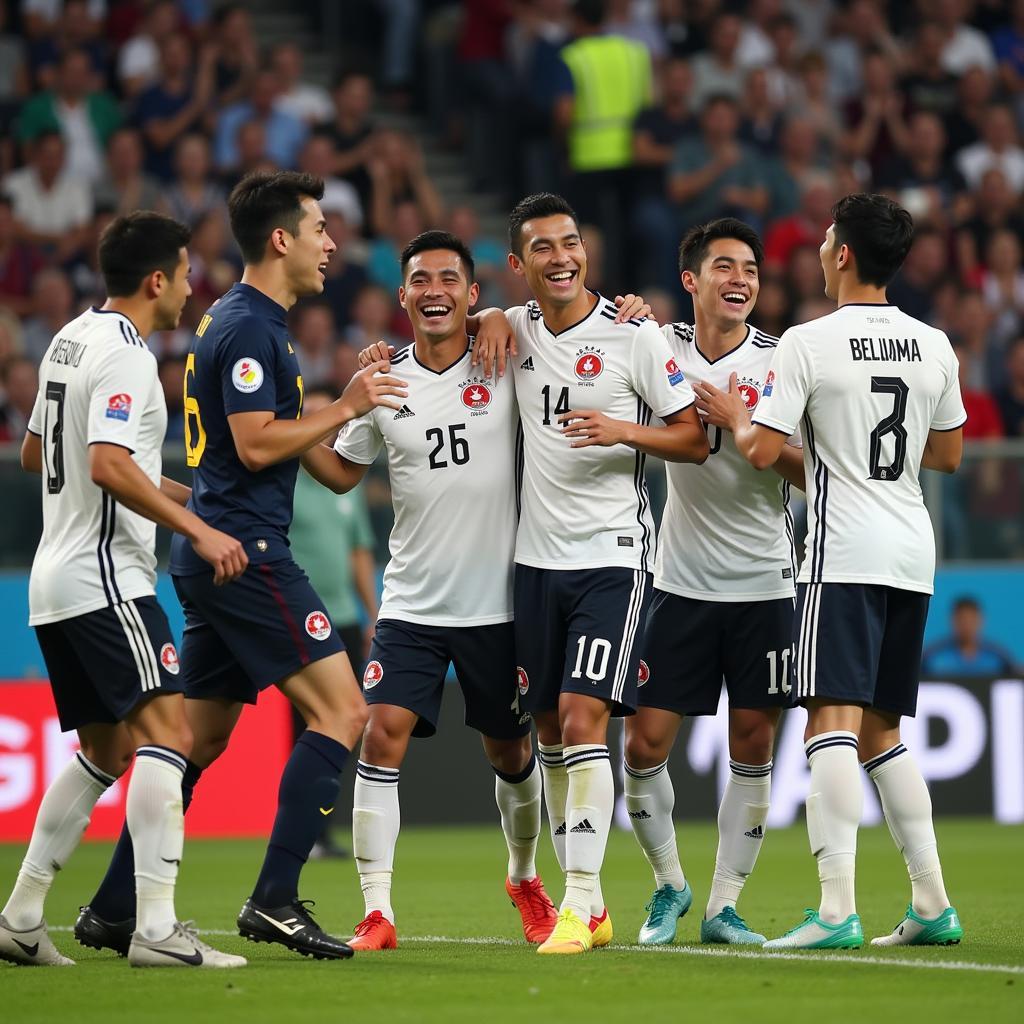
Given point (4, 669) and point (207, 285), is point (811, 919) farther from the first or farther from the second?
point (207, 285)

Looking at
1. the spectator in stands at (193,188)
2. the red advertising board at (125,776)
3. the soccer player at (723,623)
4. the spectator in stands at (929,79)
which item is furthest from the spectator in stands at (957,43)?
the soccer player at (723,623)

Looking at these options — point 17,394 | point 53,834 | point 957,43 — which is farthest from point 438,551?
point 957,43

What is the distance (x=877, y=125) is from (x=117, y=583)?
45.3 ft

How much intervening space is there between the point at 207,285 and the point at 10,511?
2756 mm

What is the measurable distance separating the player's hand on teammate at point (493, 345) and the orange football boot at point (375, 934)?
2.16m

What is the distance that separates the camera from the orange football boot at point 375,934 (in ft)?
23.7

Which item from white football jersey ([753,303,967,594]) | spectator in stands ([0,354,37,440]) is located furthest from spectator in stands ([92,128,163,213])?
white football jersey ([753,303,967,594])

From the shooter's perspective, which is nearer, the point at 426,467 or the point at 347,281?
the point at 426,467

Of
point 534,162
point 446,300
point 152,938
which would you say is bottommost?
point 152,938

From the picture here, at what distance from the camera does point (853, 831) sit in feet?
22.8

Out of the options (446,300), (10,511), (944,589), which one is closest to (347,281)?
(10,511)

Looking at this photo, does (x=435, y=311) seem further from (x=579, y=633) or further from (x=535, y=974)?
(x=535, y=974)

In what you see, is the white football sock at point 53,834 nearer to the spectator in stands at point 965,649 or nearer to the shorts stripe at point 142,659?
the shorts stripe at point 142,659

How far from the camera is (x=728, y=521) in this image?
7.69 metres
